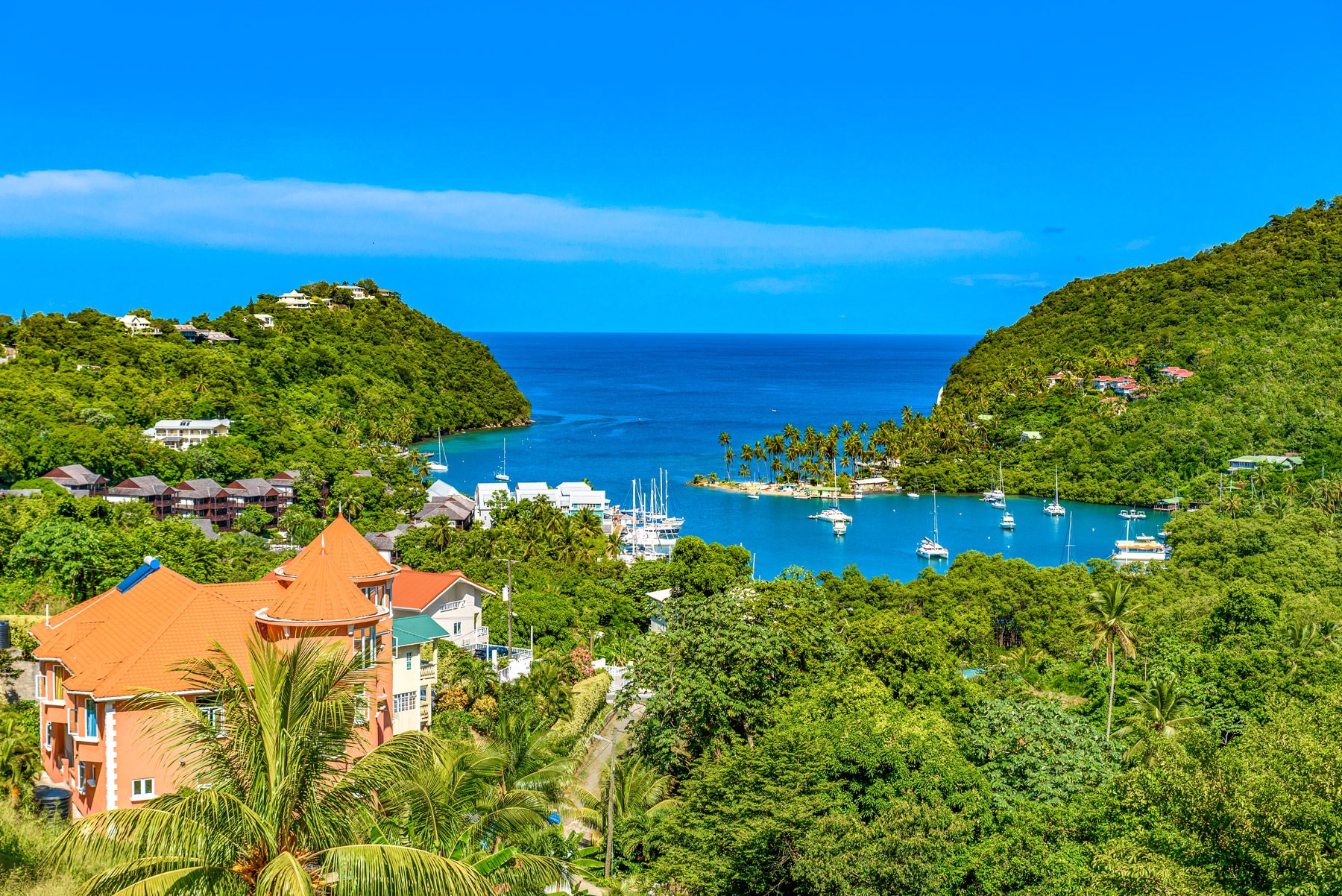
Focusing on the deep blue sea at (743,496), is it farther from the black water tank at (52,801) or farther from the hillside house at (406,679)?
the black water tank at (52,801)

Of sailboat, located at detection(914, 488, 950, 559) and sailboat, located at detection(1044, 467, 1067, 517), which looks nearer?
sailboat, located at detection(914, 488, 950, 559)

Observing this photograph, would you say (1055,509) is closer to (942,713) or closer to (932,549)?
(932,549)

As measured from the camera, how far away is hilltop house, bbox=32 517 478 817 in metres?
14.7

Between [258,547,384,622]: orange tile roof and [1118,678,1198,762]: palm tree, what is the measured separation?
15056 mm

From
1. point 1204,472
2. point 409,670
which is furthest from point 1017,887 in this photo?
point 1204,472

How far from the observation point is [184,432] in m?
70.8

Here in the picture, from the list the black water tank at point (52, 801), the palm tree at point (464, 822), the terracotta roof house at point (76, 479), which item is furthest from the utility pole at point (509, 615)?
the terracotta roof house at point (76, 479)

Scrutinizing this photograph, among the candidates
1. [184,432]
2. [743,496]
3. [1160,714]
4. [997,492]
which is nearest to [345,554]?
[1160,714]

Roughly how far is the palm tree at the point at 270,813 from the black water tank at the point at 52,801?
8.68 m

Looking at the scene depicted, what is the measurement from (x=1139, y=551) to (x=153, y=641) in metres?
56.7

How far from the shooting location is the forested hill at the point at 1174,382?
3012 inches

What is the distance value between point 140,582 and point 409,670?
200 inches

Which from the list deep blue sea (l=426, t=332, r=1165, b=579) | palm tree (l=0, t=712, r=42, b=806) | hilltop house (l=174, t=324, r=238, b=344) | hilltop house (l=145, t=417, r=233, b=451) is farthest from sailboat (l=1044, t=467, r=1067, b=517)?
hilltop house (l=174, t=324, r=238, b=344)

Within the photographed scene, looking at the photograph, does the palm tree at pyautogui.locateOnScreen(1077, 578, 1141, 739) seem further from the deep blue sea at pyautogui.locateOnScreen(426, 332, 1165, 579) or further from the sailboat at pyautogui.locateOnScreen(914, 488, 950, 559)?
the sailboat at pyautogui.locateOnScreen(914, 488, 950, 559)
